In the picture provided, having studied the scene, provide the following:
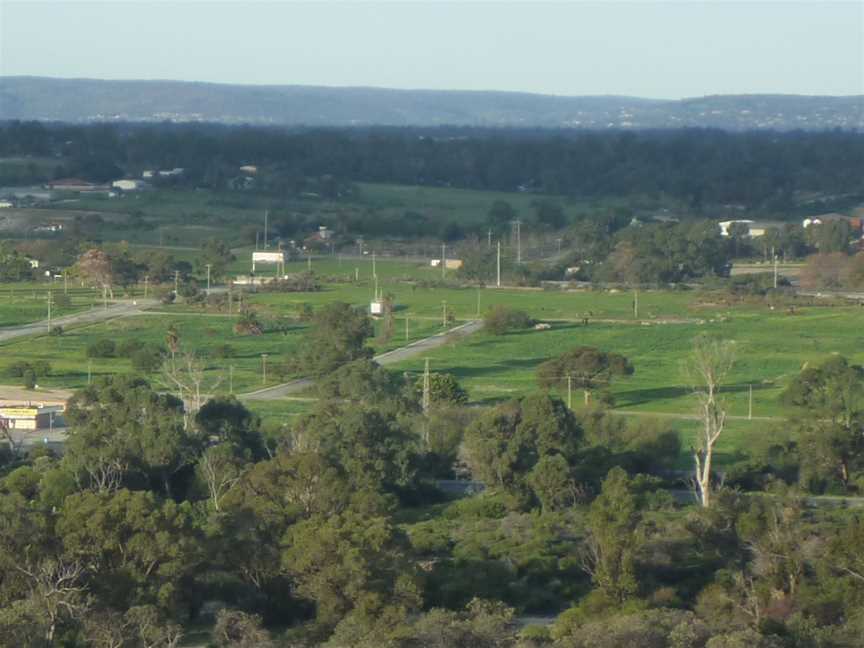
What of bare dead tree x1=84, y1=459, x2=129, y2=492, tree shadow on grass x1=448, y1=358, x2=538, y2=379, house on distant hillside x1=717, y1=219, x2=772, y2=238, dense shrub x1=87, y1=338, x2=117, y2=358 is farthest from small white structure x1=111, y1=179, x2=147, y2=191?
bare dead tree x1=84, y1=459, x2=129, y2=492

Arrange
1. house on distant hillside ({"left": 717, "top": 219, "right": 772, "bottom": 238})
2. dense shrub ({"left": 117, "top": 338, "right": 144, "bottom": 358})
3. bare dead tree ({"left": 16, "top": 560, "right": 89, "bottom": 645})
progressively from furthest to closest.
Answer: house on distant hillside ({"left": 717, "top": 219, "right": 772, "bottom": 238})
dense shrub ({"left": 117, "top": 338, "right": 144, "bottom": 358})
bare dead tree ({"left": 16, "top": 560, "right": 89, "bottom": 645})

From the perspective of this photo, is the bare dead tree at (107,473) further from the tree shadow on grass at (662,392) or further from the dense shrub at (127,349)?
the dense shrub at (127,349)

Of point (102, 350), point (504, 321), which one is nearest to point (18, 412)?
point (102, 350)

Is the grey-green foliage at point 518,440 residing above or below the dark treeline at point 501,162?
above

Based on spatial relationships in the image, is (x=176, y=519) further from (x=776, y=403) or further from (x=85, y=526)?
(x=776, y=403)

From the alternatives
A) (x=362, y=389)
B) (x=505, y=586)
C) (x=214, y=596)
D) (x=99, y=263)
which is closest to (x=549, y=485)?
(x=505, y=586)

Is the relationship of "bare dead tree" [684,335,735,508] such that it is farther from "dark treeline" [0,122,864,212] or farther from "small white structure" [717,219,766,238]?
"dark treeline" [0,122,864,212]

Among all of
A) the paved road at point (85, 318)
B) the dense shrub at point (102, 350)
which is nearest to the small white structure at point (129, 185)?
the paved road at point (85, 318)
